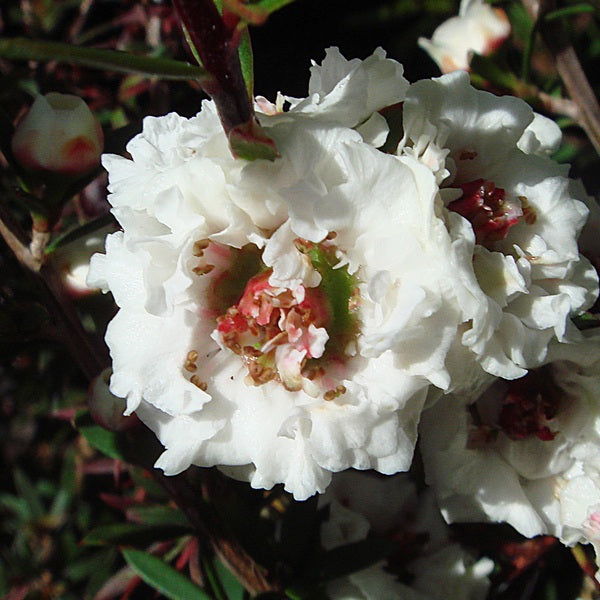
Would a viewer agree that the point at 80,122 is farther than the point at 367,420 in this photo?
Yes

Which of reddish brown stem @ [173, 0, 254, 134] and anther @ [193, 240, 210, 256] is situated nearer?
reddish brown stem @ [173, 0, 254, 134]

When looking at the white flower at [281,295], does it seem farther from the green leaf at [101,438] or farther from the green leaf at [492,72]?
the green leaf at [492,72]

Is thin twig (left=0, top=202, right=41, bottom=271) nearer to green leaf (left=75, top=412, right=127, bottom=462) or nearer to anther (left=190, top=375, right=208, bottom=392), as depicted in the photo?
green leaf (left=75, top=412, right=127, bottom=462)

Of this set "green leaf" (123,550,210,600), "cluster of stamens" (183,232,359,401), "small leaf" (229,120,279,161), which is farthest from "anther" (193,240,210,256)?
"green leaf" (123,550,210,600)

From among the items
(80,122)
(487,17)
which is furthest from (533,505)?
(487,17)

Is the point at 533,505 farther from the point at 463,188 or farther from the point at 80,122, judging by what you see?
the point at 80,122

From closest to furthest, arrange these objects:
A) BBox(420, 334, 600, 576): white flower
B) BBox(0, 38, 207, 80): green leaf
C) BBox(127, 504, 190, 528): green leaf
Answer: BBox(0, 38, 207, 80): green leaf, BBox(420, 334, 600, 576): white flower, BBox(127, 504, 190, 528): green leaf
